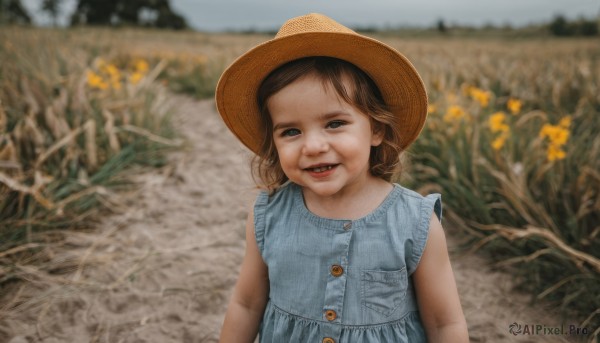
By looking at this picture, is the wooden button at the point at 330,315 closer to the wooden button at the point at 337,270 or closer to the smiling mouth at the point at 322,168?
the wooden button at the point at 337,270

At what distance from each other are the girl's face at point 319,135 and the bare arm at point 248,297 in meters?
0.32

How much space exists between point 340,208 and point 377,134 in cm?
28

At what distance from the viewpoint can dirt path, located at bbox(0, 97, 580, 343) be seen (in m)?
1.96

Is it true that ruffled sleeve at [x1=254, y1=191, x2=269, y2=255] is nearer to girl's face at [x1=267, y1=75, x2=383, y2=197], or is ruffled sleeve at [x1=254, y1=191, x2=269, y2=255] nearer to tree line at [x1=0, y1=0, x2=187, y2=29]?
girl's face at [x1=267, y1=75, x2=383, y2=197]

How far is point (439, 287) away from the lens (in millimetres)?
1303

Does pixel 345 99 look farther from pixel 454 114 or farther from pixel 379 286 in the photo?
pixel 454 114

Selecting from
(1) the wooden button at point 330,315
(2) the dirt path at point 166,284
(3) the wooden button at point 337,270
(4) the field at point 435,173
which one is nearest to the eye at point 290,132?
(3) the wooden button at point 337,270

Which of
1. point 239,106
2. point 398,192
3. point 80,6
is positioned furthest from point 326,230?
point 80,6

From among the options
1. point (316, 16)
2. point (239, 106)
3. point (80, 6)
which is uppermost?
point (316, 16)

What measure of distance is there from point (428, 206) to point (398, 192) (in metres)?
0.11

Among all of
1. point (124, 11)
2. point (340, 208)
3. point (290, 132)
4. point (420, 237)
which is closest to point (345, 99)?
point (290, 132)

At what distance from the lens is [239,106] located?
1446 millimetres

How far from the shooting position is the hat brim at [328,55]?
1198 mm

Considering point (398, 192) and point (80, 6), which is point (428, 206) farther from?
point (80, 6)
